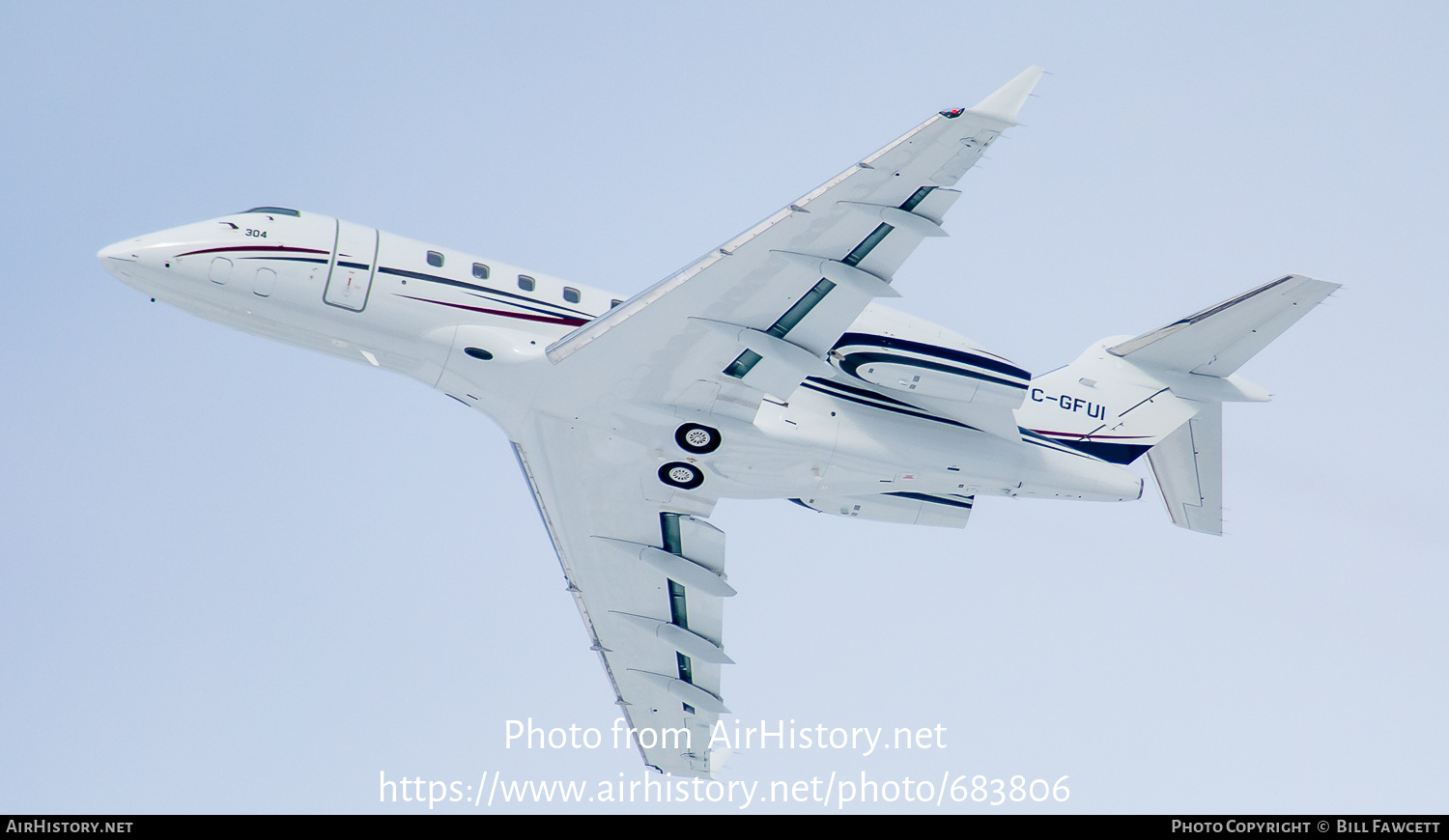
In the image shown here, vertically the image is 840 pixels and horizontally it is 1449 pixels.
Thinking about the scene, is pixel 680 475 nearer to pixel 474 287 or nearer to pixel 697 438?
pixel 697 438

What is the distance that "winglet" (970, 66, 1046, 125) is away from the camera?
1641 centimetres

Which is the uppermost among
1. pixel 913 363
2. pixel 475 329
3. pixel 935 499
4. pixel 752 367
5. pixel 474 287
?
pixel 474 287

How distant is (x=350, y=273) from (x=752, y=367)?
22.5ft

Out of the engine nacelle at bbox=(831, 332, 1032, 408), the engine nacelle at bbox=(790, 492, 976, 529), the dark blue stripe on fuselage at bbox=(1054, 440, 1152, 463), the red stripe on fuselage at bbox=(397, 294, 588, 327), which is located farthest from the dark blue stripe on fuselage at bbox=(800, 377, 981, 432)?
the red stripe on fuselage at bbox=(397, 294, 588, 327)

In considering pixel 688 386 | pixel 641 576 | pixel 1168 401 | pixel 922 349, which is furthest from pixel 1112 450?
pixel 641 576

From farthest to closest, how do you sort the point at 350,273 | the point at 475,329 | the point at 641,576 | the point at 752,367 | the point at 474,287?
the point at 641,576 → the point at 474,287 → the point at 475,329 → the point at 350,273 → the point at 752,367

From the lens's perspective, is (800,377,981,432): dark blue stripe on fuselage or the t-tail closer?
(800,377,981,432): dark blue stripe on fuselage

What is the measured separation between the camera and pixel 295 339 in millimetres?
21734

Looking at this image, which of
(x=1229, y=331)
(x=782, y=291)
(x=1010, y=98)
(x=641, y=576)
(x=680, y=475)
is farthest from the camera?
(x=641, y=576)

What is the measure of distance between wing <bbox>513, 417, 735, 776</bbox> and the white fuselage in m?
0.69

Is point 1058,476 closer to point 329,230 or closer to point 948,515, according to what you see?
point 948,515

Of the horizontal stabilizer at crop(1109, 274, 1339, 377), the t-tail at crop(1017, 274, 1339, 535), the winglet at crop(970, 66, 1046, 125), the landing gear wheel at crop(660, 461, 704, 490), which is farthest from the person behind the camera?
the t-tail at crop(1017, 274, 1339, 535)

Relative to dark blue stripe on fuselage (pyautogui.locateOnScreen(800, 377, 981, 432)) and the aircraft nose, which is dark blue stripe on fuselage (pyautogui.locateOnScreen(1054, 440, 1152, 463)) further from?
the aircraft nose

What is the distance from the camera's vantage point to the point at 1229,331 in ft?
78.0
